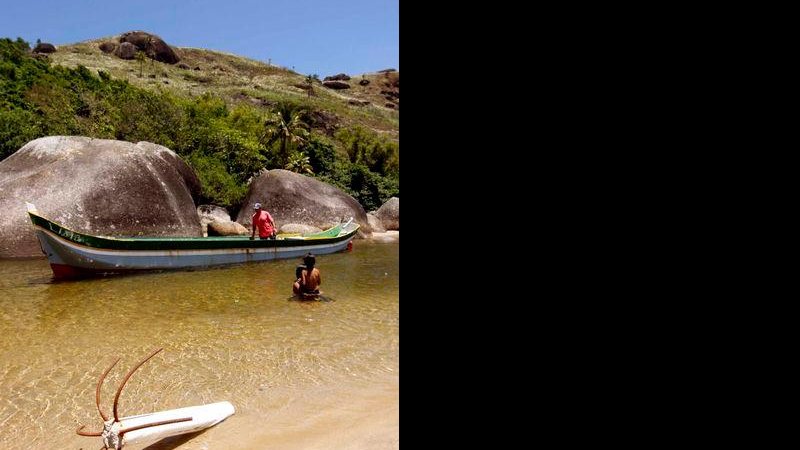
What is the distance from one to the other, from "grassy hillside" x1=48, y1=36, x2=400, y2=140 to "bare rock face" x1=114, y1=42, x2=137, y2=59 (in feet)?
5.02

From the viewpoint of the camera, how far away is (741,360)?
0.73 meters

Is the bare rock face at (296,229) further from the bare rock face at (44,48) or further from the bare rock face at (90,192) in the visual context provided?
the bare rock face at (44,48)

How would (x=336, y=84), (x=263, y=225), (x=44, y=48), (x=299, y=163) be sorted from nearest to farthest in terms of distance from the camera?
(x=263, y=225) < (x=299, y=163) < (x=44, y=48) < (x=336, y=84)

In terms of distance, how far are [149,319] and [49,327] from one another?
4.49ft

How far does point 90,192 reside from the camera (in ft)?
50.9

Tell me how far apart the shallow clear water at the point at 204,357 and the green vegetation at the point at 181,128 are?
12467 mm

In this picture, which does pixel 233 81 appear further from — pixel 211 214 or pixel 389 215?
pixel 211 214

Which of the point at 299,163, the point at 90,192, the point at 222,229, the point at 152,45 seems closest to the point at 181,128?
the point at 299,163

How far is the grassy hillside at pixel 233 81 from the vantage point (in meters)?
52.2

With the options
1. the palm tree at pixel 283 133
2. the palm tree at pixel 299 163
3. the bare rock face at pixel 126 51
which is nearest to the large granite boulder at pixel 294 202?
the palm tree at pixel 299 163

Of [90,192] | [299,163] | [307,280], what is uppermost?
[299,163]

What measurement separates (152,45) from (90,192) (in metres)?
62.6

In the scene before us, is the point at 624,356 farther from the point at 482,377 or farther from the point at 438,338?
the point at 438,338

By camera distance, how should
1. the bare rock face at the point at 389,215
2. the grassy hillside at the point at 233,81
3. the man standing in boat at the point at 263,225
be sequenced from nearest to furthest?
the man standing in boat at the point at 263,225 < the bare rock face at the point at 389,215 < the grassy hillside at the point at 233,81
